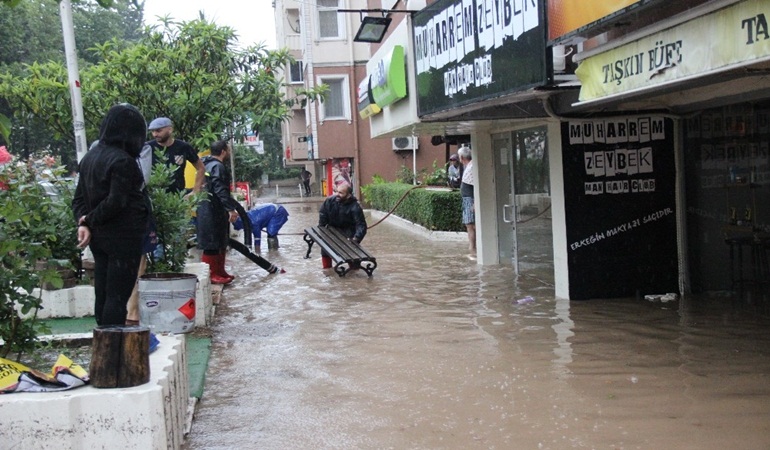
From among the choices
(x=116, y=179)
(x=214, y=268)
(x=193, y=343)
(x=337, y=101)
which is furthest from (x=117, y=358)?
(x=337, y=101)

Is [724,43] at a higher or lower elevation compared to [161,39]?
lower

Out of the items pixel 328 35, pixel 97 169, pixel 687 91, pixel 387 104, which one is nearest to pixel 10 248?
pixel 97 169

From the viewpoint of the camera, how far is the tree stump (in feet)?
14.1

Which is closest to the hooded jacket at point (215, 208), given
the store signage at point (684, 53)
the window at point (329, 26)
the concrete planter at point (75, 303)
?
the concrete planter at point (75, 303)

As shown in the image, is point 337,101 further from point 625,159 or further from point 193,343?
point 193,343

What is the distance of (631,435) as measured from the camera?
16.8 ft

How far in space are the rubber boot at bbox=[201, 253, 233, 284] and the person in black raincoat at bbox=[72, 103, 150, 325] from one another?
17.2ft

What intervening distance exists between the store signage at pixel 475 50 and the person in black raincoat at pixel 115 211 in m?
3.45

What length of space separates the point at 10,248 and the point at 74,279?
12.6 feet

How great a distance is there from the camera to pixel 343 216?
13.0m

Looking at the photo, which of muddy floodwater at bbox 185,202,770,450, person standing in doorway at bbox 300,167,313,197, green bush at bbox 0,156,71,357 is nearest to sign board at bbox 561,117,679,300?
muddy floodwater at bbox 185,202,770,450

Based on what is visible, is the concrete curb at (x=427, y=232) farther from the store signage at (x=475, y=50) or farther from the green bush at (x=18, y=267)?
the green bush at (x=18, y=267)

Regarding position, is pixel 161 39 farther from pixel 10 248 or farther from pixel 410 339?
pixel 10 248

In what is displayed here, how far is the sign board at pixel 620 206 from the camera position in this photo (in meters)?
9.45
